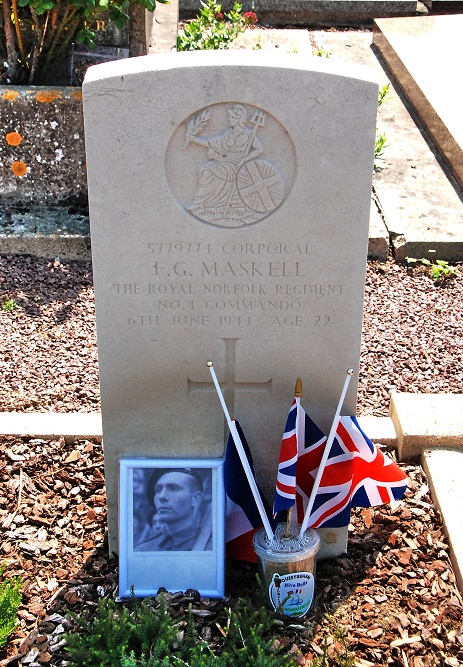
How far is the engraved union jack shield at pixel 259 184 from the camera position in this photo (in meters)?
2.70

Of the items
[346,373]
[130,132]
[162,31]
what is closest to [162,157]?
[130,132]

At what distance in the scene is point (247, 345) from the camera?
118 inches

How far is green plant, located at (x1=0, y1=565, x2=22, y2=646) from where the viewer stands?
2.72 meters

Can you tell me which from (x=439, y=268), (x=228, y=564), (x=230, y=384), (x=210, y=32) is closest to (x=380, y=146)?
(x=439, y=268)

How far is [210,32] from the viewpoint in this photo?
852 cm

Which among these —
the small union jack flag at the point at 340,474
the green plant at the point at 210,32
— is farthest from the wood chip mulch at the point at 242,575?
the green plant at the point at 210,32

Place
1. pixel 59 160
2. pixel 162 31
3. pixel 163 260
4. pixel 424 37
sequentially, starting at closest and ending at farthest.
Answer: pixel 163 260, pixel 59 160, pixel 162 31, pixel 424 37

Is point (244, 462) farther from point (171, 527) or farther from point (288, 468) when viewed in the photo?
point (171, 527)

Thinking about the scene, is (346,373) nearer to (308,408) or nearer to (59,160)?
(308,408)

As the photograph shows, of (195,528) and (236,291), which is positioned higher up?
(236,291)

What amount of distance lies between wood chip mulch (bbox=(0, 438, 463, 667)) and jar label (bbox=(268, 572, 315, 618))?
1.7 inches

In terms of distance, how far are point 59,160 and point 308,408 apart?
10.0ft

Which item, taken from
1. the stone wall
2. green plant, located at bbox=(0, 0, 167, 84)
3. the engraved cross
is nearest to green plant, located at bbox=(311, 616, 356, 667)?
the engraved cross

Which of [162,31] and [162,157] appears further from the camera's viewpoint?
[162,31]
